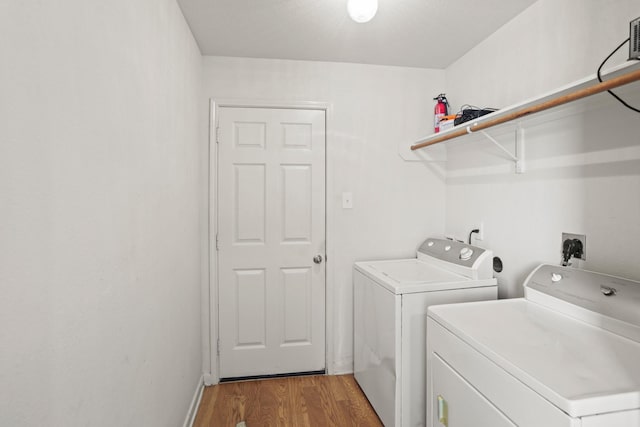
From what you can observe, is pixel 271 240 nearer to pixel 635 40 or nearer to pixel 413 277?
pixel 413 277

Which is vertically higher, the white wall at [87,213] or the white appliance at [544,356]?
the white wall at [87,213]

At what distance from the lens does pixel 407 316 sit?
70.1 inches

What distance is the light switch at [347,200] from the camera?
254 centimetres

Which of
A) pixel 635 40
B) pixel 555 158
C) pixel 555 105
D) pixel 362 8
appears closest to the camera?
pixel 635 40

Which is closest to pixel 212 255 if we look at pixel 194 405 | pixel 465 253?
pixel 194 405

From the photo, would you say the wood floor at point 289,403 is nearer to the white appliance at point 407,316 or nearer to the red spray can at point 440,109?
the white appliance at point 407,316

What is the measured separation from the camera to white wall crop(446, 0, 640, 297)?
53.5 inches

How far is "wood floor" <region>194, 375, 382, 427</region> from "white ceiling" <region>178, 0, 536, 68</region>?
2.32 m

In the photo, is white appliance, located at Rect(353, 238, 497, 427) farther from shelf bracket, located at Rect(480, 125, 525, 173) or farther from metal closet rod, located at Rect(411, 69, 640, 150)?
metal closet rod, located at Rect(411, 69, 640, 150)

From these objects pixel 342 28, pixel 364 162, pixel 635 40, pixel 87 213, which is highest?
pixel 342 28

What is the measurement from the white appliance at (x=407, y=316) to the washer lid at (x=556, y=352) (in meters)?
0.29

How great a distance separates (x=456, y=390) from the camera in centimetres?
126

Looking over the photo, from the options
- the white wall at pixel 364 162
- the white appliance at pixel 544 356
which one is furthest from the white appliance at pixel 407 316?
the white wall at pixel 364 162

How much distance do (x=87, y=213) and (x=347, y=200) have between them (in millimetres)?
1863
